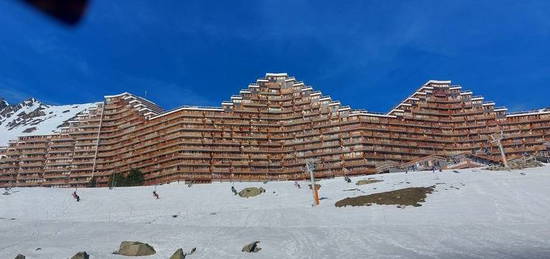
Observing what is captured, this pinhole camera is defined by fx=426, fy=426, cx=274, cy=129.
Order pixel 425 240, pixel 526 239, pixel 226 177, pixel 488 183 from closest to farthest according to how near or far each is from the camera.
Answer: pixel 526 239, pixel 425 240, pixel 488 183, pixel 226 177

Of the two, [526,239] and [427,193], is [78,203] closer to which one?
[427,193]

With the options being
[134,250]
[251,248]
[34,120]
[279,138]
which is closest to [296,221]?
[251,248]

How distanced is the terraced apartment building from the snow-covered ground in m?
41.5

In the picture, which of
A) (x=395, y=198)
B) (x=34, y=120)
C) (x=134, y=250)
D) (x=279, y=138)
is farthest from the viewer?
(x=34, y=120)

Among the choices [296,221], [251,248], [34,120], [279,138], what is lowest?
[251,248]

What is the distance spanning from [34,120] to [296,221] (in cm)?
17201

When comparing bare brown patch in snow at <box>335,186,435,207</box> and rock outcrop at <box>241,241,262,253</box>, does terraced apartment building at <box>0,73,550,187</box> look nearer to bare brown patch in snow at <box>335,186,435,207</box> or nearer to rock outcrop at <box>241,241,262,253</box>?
bare brown patch in snow at <box>335,186,435,207</box>

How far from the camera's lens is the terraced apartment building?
10212 centimetres

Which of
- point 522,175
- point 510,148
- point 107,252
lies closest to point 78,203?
point 107,252

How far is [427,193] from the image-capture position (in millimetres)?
44125

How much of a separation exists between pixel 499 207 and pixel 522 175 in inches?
740

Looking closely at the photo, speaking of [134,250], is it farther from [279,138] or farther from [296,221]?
[279,138]

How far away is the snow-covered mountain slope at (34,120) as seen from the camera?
158413mm

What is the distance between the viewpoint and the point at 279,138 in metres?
110
